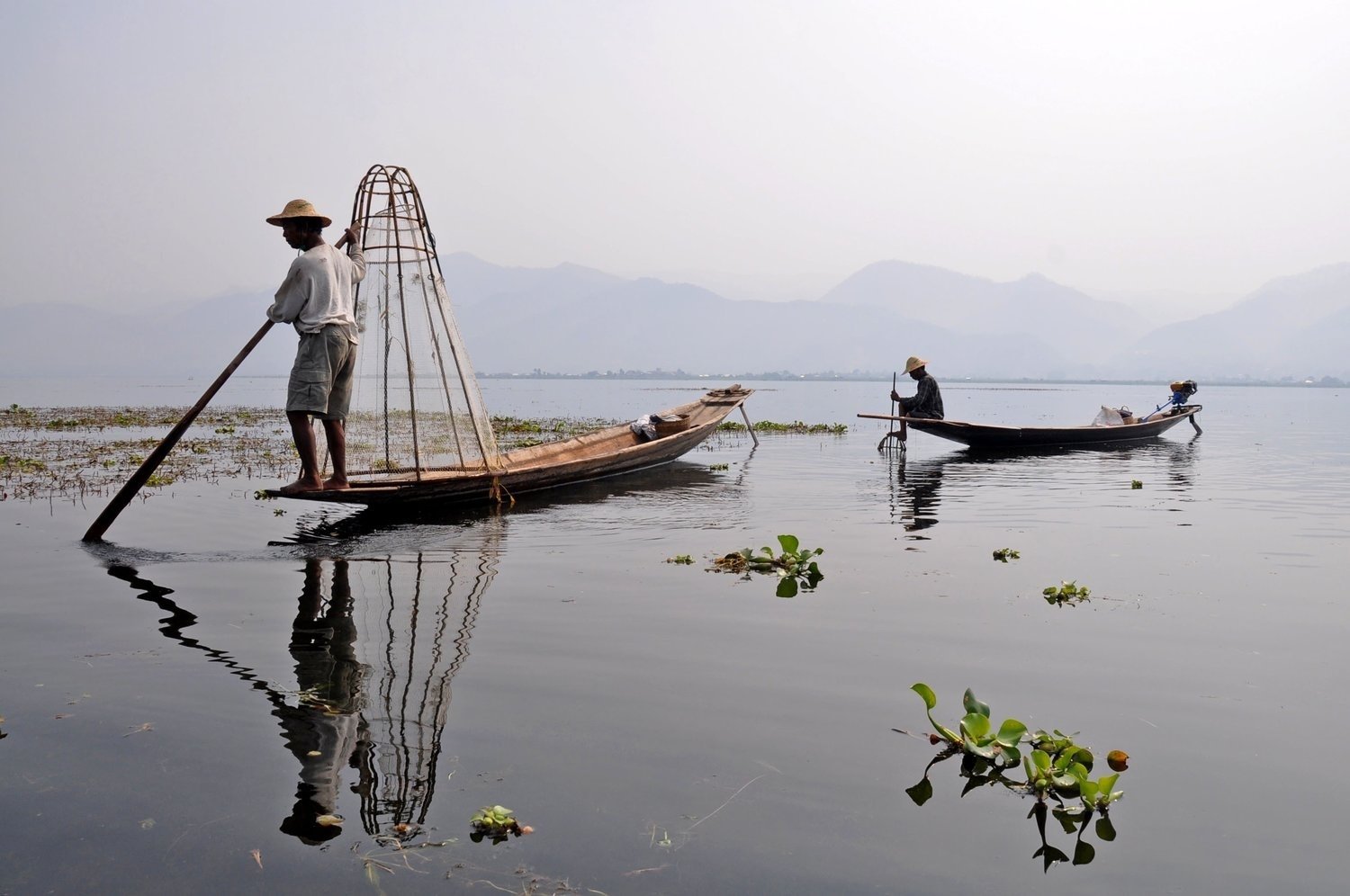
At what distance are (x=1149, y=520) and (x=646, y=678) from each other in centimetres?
824

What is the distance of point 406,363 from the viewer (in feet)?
35.3

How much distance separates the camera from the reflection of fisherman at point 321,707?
3699 mm

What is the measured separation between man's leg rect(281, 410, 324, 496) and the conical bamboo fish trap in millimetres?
1698

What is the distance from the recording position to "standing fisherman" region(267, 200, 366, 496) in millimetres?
8367

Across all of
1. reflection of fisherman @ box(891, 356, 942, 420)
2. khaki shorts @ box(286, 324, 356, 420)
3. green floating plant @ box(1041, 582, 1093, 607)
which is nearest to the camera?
green floating plant @ box(1041, 582, 1093, 607)

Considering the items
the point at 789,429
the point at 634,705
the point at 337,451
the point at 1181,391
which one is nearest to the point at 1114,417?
the point at 1181,391

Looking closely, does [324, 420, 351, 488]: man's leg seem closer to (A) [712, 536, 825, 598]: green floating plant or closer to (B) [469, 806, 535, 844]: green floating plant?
(A) [712, 536, 825, 598]: green floating plant

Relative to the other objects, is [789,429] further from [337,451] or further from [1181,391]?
[337,451]

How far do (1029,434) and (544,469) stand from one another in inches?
510

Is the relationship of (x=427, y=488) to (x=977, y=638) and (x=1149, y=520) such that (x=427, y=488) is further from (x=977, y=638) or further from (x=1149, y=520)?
(x=1149, y=520)

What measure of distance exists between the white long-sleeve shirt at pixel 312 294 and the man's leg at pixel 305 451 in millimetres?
773

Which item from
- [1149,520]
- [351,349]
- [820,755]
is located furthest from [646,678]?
[1149,520]

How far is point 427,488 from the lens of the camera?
10.6m

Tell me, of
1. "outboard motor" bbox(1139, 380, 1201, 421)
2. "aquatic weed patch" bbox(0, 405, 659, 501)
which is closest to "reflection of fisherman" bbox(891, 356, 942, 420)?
"aquatic weed patch" bbox(0, 405, 659, 501)
